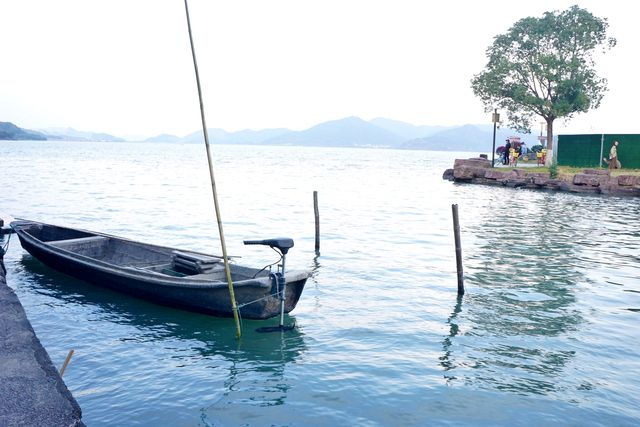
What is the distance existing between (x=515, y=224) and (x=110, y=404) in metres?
21.9

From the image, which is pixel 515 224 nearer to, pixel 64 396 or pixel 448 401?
pixel 448 401

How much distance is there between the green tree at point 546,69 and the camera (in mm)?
43438

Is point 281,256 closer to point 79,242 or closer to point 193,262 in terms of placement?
point 193,262

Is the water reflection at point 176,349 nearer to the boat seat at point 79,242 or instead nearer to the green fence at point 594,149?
the boat seat at point 79,242

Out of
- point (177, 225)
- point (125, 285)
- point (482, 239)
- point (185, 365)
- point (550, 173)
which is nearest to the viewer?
point (185, 365)

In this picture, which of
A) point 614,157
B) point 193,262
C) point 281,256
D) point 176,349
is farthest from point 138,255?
point 614,157

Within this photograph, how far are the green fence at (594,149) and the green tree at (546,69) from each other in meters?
1.84

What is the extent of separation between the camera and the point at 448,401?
25.9 feet

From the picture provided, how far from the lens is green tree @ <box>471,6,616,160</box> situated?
4344 cm

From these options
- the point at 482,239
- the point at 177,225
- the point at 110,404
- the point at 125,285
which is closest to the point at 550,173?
the point at 482,239

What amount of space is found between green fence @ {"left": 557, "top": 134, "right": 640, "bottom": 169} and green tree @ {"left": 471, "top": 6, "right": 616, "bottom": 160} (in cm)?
184

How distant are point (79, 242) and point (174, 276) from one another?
413 centimetres

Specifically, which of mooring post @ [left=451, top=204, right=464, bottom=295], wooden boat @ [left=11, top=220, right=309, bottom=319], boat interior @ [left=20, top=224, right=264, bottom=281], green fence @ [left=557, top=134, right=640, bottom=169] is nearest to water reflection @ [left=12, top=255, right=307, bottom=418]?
wooden boat @ [left=11, top=220, right=309, bottom=319]

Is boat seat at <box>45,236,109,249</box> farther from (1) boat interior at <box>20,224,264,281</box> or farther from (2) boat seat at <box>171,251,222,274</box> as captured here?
(2) boat seat at <box>171,251,222,274</box>
